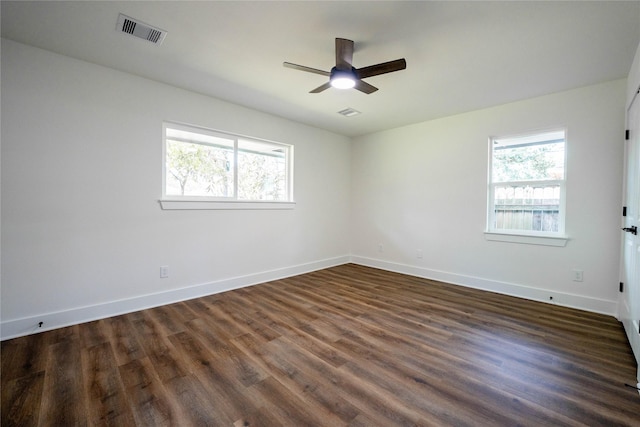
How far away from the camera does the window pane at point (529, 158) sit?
11.3 ft

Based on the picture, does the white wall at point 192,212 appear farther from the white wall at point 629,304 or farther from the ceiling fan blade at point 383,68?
the ceiling fan blade at point 383,68

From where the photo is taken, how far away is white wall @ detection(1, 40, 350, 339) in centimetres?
247

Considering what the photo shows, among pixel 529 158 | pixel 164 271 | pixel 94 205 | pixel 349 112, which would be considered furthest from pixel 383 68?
pixel 164 271

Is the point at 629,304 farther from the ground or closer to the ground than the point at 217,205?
closer to the ground

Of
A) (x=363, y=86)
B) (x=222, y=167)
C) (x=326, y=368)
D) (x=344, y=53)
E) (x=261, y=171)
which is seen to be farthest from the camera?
(x=261, y=171)

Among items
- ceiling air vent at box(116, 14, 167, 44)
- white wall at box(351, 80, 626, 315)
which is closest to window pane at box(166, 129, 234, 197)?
ceiling air vent at box(116, 14, 167, 44)

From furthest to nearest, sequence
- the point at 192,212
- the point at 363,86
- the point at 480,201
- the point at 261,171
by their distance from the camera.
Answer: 1. the point at 261,171
2. the point at 480,201
3. the point at 192,212
4. the point at 363,86

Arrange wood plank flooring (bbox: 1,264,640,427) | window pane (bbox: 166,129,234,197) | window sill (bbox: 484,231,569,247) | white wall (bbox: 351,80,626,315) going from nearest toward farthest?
wood plank flooring (bbox: 1,264,640,427) < white wall (bbox: 351,80,626,315) < window sill (bbox: 484,231,569,247) < window pane (bbox: 166,129,234,197)

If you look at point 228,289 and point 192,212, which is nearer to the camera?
point 192,212

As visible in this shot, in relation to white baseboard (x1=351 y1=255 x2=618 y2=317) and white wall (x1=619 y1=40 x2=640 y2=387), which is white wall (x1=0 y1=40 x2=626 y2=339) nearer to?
white baseboard (x1=351 y1=255 x2=618 y2=317)

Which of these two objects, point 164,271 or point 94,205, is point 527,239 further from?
point 94,205

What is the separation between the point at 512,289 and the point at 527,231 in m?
0.82

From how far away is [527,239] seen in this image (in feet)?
11.7

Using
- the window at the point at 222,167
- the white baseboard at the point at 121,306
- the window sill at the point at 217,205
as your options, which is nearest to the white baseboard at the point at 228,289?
the white baseboard at the point at 121,306
